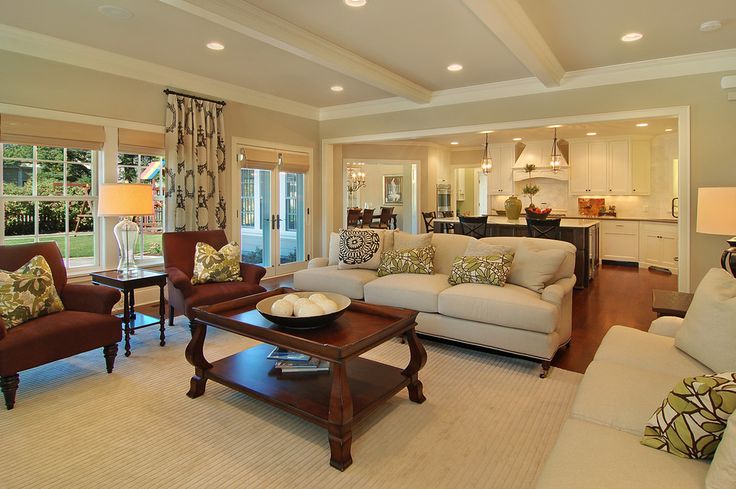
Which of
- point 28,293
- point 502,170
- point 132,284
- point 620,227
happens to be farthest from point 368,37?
point 620,227

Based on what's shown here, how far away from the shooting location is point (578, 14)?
365cm

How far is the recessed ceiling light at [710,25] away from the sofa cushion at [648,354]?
2.95m

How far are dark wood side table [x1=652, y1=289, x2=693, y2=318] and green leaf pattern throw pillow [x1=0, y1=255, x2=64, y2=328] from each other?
417 centimetres

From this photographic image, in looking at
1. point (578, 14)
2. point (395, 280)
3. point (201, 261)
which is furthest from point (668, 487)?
point (201, 261)

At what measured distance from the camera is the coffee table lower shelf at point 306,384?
2332 millimetres

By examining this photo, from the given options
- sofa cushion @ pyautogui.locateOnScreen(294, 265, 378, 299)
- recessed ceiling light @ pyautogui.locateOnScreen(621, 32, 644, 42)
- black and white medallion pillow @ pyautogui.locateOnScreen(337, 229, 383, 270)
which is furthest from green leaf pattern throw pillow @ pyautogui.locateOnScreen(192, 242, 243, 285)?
recessed ceiling light @ pyautogui.locateOnScreen(621, 32, 644, 42)

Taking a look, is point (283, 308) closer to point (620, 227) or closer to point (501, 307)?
point (501, 307)

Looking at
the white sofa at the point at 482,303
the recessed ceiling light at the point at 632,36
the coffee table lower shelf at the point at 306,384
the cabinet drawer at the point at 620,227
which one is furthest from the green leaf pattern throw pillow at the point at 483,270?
the cabinet drawer at the point at 620,227

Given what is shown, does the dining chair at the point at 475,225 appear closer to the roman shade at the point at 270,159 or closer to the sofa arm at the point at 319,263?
the sofa arm at the point at 319,263

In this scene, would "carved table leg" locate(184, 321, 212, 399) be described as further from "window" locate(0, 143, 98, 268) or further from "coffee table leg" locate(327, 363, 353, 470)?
"window" locate(0, 143, 98, 268)

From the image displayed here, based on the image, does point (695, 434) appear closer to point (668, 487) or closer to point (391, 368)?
point (668, 487)

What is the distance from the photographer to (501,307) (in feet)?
11.0

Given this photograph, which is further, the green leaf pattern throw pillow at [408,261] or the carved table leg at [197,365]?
the green leaf pattern throw pillow at [408,261]

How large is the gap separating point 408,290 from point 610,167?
7.06 m
